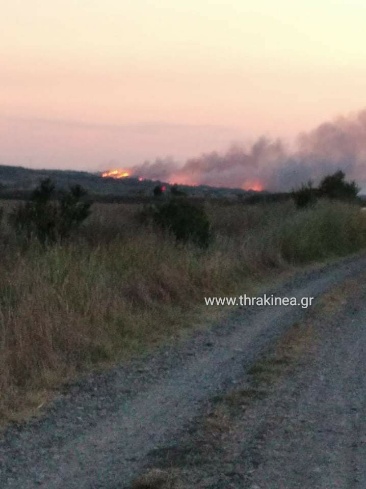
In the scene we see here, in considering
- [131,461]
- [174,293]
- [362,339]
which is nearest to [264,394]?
[131,461]

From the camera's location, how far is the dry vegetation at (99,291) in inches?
370

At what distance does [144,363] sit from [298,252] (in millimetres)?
14976

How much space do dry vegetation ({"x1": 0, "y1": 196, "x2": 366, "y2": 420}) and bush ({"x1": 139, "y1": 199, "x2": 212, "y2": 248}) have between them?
0.45 metres

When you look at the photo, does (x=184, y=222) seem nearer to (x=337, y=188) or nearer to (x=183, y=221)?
(x=183, y=221)

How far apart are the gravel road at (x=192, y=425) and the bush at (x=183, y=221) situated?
8997 mm

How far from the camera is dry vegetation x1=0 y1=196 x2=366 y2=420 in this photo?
9.39 metres

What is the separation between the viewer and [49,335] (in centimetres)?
995

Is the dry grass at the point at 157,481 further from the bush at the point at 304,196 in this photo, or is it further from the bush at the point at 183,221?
the bush at the point at 304,196

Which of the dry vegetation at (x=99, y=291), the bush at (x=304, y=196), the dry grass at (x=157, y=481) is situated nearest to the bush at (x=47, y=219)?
the dry vegetation at (x=99, y=291)

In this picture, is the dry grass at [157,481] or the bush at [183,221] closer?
the dry grass at [157,481]

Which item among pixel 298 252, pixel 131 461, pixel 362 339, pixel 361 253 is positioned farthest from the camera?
pixel 361 253

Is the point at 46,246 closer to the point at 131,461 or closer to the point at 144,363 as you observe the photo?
the point at 144,363

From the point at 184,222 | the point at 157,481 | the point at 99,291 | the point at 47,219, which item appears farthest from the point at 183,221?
the point at 157,481

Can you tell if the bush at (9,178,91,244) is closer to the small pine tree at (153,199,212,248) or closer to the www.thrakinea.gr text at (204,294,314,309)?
the small pine tree at (153,199,212,248)
